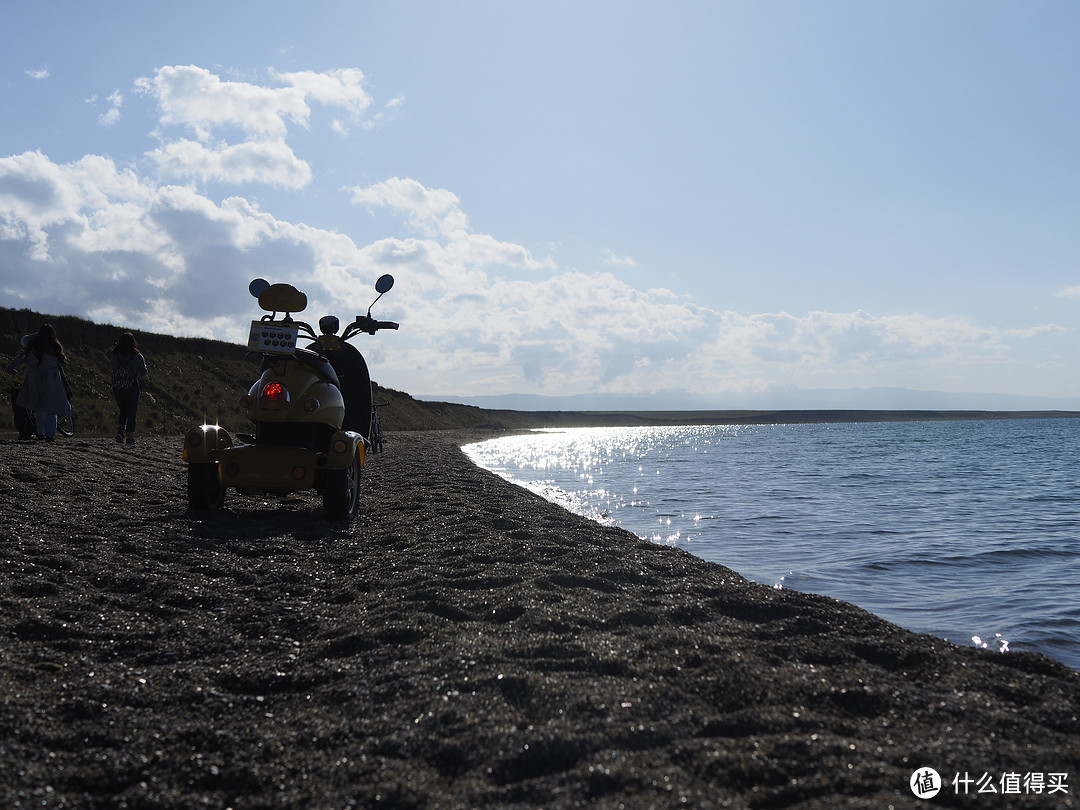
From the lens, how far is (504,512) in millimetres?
8922

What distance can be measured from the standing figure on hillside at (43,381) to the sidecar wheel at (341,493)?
9.75 meters

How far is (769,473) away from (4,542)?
2069 cm

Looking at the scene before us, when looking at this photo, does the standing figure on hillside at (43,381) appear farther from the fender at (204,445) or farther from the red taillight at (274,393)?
the red taillight at (274,393)

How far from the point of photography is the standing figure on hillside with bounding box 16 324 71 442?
1379cm

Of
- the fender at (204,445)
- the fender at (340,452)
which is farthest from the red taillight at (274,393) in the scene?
the fender at (204,445)

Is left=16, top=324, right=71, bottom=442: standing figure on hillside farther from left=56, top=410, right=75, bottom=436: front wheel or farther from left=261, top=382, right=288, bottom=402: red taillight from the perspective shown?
left=261, top=382, right=288, bottom=402: red taillight

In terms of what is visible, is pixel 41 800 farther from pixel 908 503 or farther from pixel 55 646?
pixel 908 503

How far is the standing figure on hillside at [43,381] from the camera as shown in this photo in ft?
45.2

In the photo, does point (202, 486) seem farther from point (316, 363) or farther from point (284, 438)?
point (316, 363)

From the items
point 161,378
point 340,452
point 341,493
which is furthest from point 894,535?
point 161,378

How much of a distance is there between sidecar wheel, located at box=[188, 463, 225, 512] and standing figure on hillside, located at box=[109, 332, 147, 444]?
7367mm

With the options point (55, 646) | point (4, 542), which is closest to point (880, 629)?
point (55, 646)

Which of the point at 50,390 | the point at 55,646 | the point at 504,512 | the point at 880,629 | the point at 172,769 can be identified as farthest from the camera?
the point at 50,390

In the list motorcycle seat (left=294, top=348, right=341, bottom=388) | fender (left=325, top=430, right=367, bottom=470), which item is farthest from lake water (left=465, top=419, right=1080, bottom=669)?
motorcycle seat (left=294, top=348, right=341, bottom=388)
